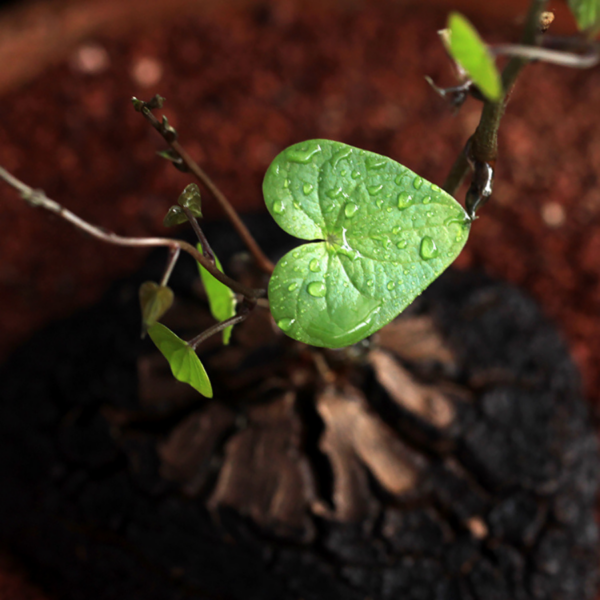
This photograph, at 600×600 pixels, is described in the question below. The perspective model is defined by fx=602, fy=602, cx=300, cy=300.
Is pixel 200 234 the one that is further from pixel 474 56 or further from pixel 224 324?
pixel 474 56

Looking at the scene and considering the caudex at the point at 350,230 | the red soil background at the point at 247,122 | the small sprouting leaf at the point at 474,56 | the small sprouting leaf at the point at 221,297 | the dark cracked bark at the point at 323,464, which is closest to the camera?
the small sprouting leaf at the point at 474,56

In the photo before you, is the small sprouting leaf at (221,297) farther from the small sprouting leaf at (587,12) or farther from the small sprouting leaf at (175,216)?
the small sprouting leaf at (587,12)

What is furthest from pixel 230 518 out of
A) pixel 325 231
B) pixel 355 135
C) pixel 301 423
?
pixel 355 135

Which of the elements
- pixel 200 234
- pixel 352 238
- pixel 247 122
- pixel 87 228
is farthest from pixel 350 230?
pixel 247 122

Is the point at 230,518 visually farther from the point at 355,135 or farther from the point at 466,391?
the point at 355,135

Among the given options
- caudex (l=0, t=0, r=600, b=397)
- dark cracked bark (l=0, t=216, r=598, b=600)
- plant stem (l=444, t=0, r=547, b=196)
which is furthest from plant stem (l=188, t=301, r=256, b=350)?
dark cracked bark (l=0, t=216, r=598, b=600)

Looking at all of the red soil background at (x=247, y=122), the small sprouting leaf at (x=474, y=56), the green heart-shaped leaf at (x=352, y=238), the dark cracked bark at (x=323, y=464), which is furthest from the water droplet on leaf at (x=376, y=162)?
the red soil background at (x=247, y=122)
